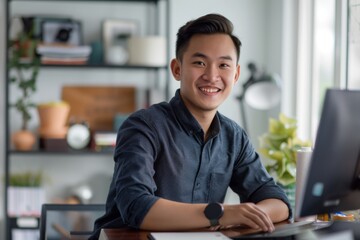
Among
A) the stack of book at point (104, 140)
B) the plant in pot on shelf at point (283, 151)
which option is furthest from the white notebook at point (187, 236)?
the stack of book at point (104, 140)

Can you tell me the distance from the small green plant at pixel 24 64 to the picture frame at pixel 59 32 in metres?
0.10

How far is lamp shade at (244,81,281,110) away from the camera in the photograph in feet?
13.6

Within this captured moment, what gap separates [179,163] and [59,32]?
8.97ft

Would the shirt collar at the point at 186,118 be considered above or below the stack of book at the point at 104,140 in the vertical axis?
above

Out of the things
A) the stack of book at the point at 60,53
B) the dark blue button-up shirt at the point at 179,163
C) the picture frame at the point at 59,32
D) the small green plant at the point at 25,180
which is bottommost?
the small green plant at the point at 25,180

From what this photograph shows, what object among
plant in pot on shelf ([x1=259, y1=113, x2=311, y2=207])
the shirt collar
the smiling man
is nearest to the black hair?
the smiling man

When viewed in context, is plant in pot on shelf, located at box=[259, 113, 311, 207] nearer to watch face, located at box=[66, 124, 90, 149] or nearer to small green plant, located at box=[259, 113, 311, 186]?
small green plant, located at box=[259, 113, 311, 186]

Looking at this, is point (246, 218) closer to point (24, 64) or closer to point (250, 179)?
point (250, 179)

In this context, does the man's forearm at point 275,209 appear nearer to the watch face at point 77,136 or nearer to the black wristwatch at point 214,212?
the black wristwatch at point 214,212

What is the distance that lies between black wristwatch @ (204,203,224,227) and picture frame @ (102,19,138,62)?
9.99 ft

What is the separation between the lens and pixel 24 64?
14.8 ft

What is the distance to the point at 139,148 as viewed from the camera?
2023 millimetres

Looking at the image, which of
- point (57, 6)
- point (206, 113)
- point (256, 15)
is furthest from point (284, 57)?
point (206, 113)

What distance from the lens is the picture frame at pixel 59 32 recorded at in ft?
15.3
